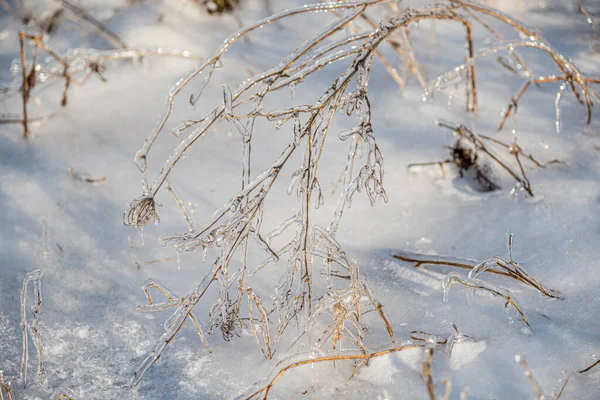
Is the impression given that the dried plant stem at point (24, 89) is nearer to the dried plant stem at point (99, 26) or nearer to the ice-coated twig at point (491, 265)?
the dried plant stem at point (99, 26)

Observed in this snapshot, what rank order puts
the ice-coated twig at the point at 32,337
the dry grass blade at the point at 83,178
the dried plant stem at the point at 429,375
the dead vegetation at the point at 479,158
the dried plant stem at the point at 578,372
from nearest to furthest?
the dried plant stem at the point at 429,375
the dried plant stem at the point at 578,372
the ice-coated twig at the point at 32,337
the dead vegetation at the point at 479,158
the dry grass blade at the point at 83,178

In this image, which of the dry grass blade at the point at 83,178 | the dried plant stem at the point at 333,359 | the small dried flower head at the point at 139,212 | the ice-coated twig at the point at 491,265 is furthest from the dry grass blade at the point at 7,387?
the ice-coated twig at the point at 491,265

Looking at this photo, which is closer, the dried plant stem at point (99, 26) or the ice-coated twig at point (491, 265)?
the ice-coated twig at point (491, 265)

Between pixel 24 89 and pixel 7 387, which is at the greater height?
pixel 24 89

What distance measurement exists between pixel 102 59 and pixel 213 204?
105cm

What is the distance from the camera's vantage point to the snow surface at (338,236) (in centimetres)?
130

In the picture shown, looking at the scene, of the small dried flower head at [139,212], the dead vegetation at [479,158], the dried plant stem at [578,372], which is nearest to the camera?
the dried plant stem at [578,372]

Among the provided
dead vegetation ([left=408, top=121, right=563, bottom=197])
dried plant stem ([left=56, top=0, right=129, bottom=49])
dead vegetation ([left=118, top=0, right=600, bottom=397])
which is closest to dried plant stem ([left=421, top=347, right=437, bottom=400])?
dead vegetation ([left=118, top=0, right=600, bottom=397])

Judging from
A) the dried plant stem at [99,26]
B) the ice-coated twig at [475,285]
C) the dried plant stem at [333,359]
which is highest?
the ice-coated twig at [475,285]

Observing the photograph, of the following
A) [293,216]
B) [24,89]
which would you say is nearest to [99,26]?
[24,89]

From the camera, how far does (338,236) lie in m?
1.81

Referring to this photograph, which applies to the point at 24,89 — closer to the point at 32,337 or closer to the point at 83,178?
the point at 83,178

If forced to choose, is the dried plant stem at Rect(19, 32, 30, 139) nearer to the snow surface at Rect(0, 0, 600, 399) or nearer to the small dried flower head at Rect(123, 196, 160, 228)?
the snow surface at Rect(0, 0, 600, 399)

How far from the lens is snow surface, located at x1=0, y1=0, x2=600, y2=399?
130 cm
